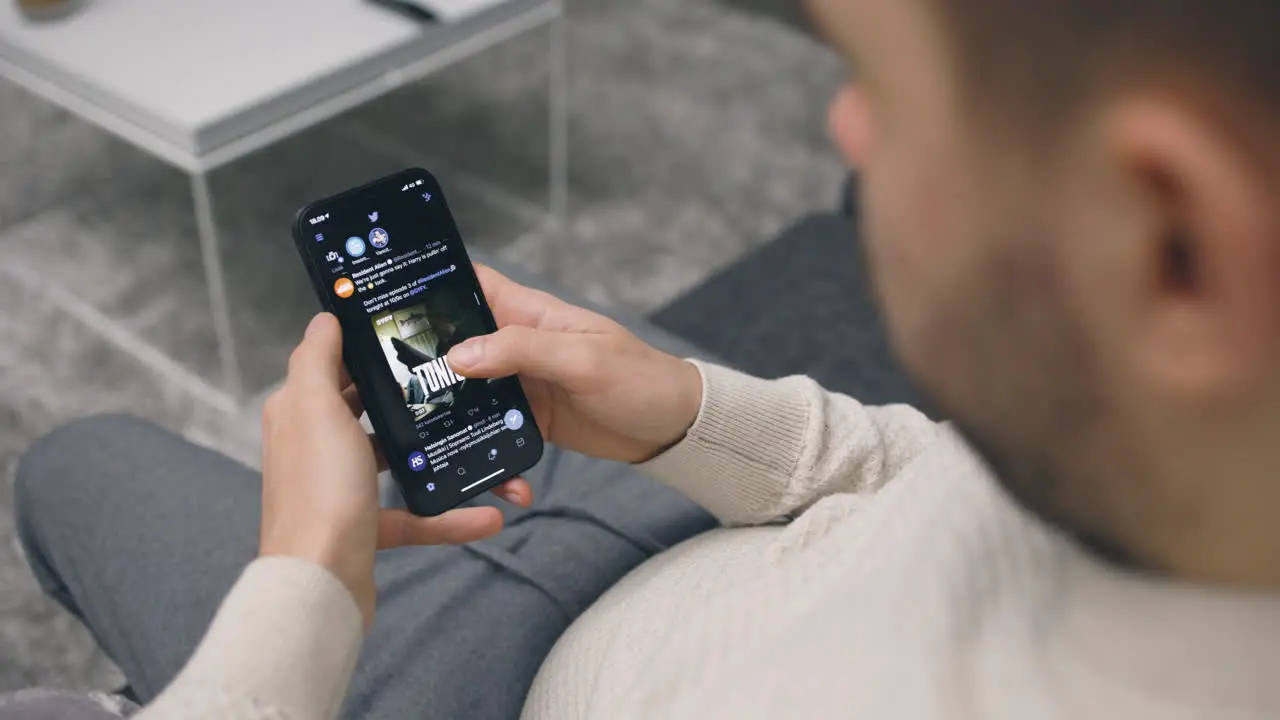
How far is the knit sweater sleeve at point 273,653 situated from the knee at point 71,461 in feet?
1.25

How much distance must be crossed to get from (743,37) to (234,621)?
7.10ft

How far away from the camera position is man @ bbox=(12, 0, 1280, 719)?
0.29m

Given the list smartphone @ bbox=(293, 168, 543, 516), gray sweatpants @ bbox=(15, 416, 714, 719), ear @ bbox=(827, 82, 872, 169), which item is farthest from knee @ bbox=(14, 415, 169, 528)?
ear @ bbox=(827, 82, 872, 169)

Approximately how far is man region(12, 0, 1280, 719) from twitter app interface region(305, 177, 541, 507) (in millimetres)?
30

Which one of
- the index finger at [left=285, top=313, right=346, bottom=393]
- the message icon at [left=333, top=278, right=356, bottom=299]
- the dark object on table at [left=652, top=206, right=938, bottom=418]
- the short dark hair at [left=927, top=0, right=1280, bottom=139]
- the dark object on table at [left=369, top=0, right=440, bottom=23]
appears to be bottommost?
the dark object on table at [left=652, top=206, right=938, bottom=418]

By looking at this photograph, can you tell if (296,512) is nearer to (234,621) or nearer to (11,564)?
(234,621)

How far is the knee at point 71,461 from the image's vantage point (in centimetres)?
87

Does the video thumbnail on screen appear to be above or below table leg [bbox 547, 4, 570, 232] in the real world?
above

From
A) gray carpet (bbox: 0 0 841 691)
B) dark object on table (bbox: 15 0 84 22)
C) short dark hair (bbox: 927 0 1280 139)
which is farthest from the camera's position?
gray carpet (bbox: 0 0 841 691)

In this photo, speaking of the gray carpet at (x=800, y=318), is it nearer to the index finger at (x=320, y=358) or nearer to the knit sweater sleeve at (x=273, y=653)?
the index finger at (x=320, y=358)

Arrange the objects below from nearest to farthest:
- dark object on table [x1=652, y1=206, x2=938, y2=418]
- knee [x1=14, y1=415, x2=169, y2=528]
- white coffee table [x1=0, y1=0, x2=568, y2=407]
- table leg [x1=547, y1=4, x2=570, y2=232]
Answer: knee [x1=14, y1=415, x2=169, y2=528], dark object on table [x1=652, y1=206, x2=938, y2=418], white coffee table [x1=0, y1=0, x2=568, y2=407], table leg [x1=547, y1=4, x2=570, y2=232]

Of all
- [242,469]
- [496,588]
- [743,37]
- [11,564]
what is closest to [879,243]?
[496,588]

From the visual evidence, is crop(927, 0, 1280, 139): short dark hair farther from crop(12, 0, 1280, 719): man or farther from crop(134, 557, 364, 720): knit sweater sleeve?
crop(134, 557, 364, 720): knit sweater sleeve

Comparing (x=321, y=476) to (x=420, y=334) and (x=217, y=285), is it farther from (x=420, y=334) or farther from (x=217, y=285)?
(x=217, y=285)
